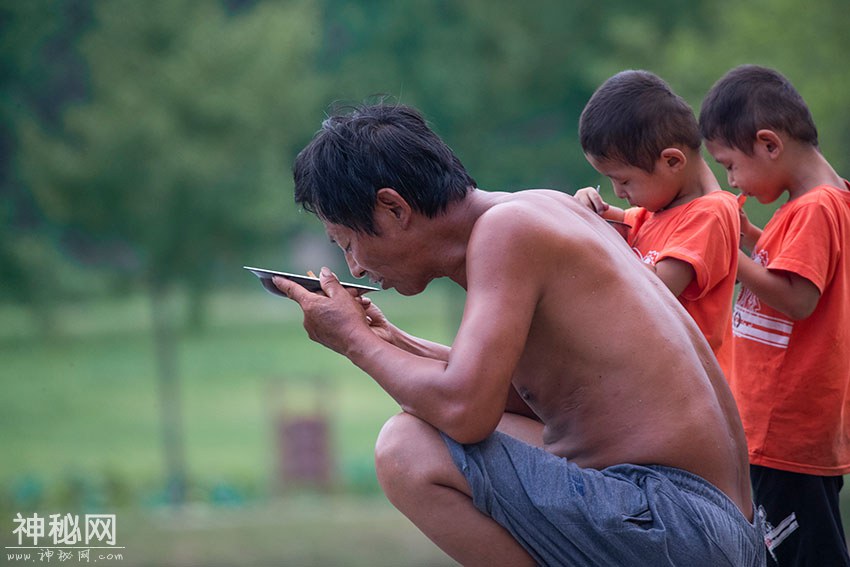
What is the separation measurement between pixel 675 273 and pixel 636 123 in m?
0.41

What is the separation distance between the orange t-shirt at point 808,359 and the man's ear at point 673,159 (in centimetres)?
34

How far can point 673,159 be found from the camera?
2.69 metres

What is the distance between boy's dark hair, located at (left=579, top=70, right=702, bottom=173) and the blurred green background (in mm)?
4041

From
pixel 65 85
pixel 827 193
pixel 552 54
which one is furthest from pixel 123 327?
pixel 827 193

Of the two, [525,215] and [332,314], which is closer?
[525,215]

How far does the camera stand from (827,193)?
2.73 meters

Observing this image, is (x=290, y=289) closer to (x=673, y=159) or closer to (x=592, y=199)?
(x=592, y=199)

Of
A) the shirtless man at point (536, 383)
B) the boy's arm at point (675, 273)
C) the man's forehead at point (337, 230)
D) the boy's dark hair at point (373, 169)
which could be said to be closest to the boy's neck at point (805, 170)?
the boy's arm at point (675, 273)

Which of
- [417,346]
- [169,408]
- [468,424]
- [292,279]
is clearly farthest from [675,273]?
[169,408]

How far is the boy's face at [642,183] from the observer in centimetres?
270

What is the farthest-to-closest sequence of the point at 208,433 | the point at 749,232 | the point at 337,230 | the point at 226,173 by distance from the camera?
1. the point at 208,433
2. the point at 226,173
3. the point at 749,232
4. the point at 337,230

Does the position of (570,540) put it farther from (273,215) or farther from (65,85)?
(65,85)

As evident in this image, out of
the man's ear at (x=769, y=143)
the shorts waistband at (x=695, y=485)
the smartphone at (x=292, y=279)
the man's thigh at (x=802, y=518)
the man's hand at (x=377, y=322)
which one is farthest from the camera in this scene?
the man's ear at (x=769, y=143)

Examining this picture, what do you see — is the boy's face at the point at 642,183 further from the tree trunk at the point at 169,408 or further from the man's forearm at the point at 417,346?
the tree trunk at the point at 169,408
